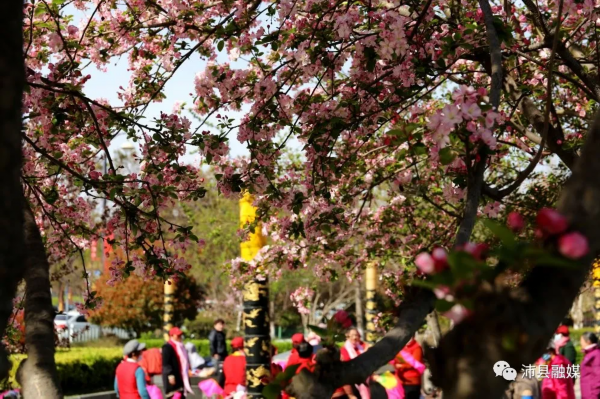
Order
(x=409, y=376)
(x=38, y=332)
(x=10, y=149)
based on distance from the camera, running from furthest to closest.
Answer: (x=409, y=376) < (x=38, y=332) < (x=10, y=149)

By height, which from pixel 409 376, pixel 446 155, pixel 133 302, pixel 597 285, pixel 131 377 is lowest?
pixel 409 376

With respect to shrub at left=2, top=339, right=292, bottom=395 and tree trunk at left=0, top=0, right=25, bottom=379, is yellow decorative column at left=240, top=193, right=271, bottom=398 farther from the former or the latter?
tree trunk at left=0, top=0, right=25, bottom=379

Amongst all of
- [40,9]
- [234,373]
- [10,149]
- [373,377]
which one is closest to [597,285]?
[373,377]

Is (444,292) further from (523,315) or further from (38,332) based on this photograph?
(38,332)

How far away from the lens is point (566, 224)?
7.26 feet

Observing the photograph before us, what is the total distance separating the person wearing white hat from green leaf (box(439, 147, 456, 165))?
729cm

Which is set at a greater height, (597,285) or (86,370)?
(597,285)

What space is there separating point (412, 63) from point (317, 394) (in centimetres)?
422

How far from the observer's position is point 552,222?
7.20ft

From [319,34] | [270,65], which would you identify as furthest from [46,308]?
[270,65]

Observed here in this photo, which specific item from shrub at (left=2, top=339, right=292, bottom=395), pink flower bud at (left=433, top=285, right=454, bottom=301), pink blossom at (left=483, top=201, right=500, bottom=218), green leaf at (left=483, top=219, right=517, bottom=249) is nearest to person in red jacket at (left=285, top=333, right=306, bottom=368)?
pink blossom at (left=483, top=201, right=500, bottom=218)

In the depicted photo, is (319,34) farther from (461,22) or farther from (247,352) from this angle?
(247,352)

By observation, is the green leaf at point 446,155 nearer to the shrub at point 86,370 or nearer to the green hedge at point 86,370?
the shrub at point 86,370

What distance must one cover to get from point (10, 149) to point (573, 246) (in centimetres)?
143
